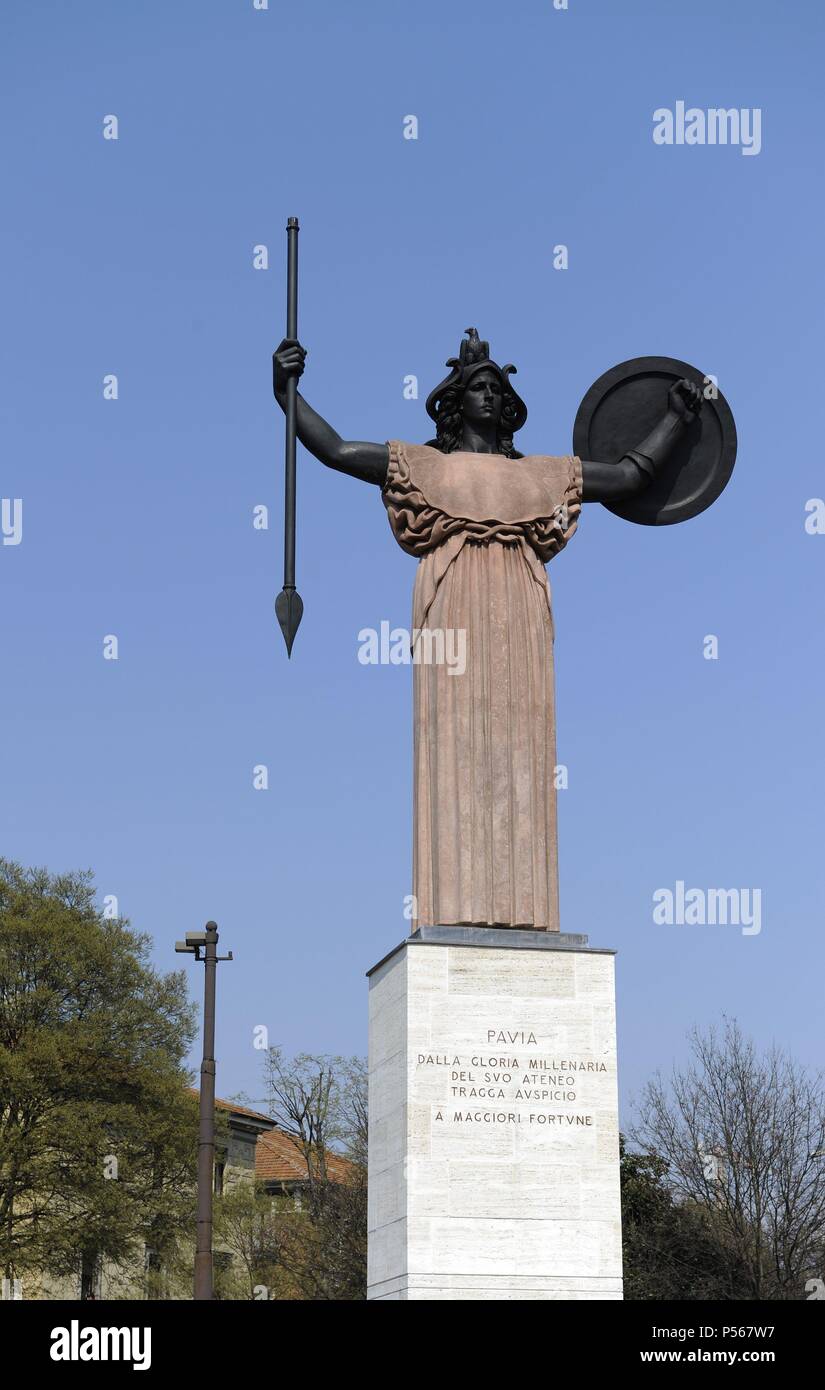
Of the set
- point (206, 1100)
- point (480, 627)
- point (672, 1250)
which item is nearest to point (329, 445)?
point (480, 627)

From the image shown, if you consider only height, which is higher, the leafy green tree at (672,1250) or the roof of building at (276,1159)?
the roof of building at (276,1159)

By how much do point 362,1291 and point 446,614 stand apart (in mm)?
29572

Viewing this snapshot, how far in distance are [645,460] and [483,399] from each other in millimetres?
1583

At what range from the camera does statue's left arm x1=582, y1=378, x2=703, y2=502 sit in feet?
50.7

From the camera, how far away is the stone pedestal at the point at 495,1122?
12547mm

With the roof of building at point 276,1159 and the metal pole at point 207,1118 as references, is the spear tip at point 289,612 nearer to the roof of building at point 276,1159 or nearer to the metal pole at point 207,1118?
the metal pole at point 207,1118

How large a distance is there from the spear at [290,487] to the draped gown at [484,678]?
83cm

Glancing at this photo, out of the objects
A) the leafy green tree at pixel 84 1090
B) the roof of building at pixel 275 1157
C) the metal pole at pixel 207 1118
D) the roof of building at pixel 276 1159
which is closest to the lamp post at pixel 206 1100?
the metal pole at pixel 207 1118

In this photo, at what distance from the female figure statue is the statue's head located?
14 mm

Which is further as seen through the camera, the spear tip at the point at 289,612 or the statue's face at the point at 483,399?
the statue's face at the point at 483,399

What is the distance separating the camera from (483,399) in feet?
50.3
